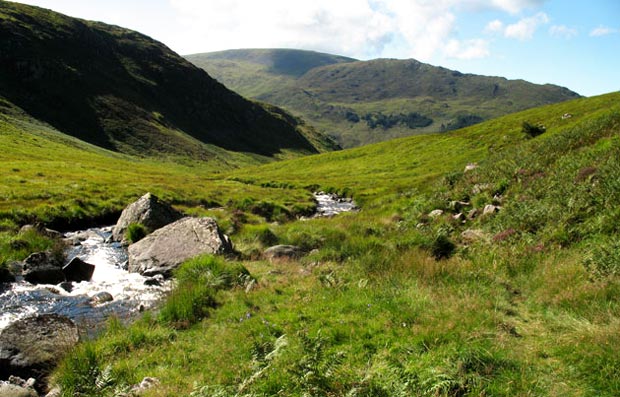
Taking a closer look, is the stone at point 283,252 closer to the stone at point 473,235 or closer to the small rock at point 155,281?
the small rock at point 155,281

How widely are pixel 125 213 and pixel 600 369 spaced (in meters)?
25.5

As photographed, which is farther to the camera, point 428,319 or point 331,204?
point 331,204

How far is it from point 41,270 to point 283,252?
1007cm

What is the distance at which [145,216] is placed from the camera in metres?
23.9

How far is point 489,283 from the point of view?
11211 mm

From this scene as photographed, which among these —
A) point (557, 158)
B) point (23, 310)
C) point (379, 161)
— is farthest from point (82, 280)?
point (379, 161)

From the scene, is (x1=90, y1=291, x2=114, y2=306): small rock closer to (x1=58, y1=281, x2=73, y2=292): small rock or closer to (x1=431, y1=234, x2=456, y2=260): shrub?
(x1=58, y1=281, x2=73, y2=292): small rock

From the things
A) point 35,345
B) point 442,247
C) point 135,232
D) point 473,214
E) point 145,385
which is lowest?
point 135,232

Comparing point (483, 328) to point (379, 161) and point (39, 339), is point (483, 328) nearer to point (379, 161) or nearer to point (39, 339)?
point (39, 339)

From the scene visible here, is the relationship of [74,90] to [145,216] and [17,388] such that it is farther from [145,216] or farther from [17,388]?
[17,388]

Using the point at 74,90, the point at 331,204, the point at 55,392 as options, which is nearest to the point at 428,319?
the point at 55,392

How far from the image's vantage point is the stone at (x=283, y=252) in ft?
58.5

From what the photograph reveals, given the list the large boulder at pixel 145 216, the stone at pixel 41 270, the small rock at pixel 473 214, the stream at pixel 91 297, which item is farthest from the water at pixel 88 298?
the small rock at pixel 473 214

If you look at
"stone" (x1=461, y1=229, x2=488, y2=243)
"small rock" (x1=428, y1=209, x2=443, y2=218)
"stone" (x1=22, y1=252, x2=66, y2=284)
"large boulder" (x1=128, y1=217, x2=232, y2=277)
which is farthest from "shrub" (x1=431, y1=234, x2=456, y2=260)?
"stone" (x1=22, y1=252, x2=66, y2=284)
